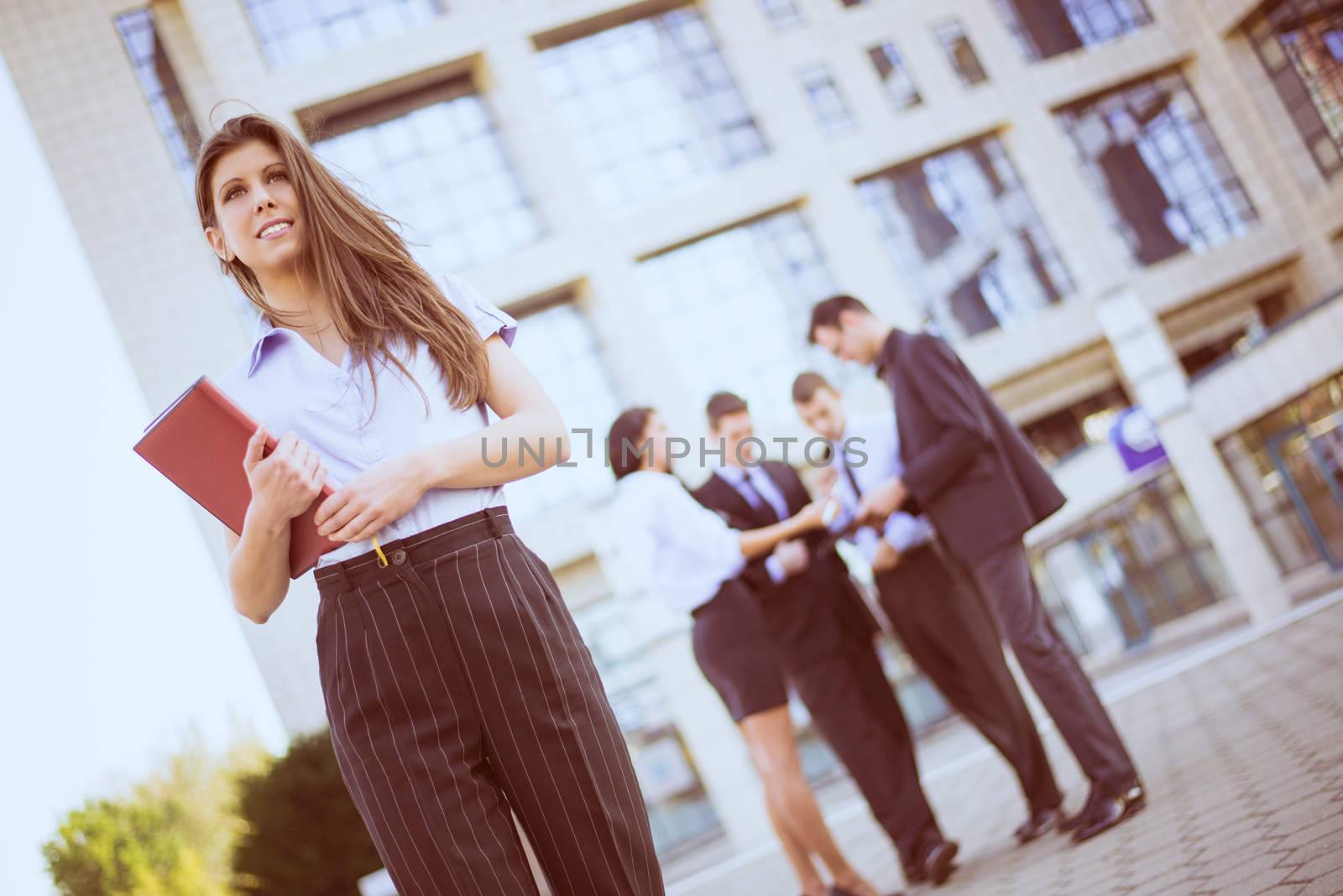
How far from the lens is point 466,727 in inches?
65.8

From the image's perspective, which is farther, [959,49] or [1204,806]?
[959,49]

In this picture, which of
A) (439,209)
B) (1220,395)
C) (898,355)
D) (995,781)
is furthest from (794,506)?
(439,209)

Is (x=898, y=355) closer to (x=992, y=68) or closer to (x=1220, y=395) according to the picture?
(x=1220, y=395)

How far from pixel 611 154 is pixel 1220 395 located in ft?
34.8

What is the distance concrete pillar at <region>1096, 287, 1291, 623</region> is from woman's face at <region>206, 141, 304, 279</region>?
36.7 ft

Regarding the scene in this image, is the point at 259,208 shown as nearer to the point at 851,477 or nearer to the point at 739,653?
the point at 739,653

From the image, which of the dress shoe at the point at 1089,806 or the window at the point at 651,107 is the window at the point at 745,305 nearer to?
the window at the point at 651,107

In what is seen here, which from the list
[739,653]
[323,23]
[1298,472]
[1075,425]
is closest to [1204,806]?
[739,653]

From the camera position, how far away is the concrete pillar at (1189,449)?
11.9 metres

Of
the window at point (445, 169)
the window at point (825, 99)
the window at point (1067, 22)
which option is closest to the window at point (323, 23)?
the window at point (445, 169)

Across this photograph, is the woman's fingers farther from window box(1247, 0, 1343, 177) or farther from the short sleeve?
window box(1247, 0, 1343, 177)

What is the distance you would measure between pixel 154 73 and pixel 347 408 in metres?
21.8

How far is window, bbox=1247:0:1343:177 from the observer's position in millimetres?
20781

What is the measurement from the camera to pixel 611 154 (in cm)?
2106
